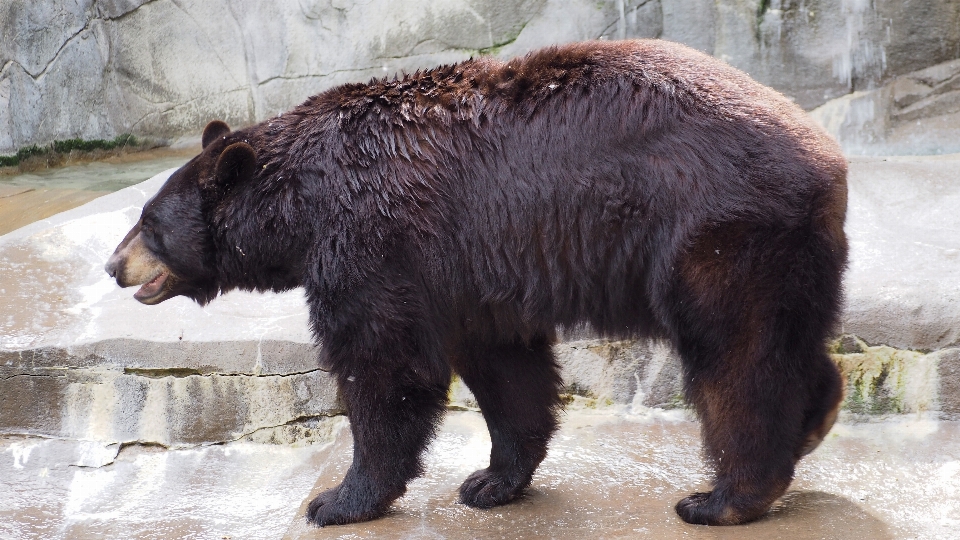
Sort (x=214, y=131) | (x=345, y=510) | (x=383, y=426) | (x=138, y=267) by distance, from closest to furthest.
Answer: (x=383, y=426) → (x=345, y=510) → (x=138, y=267) → (x=214, y=131)

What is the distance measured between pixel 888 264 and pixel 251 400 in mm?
3639

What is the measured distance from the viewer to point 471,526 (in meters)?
3.87

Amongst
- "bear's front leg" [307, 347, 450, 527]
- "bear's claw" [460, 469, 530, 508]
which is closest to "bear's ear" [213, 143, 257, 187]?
"bear's front leg" [307, 347, 450, 527]

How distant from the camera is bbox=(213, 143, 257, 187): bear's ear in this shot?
3.95 metres

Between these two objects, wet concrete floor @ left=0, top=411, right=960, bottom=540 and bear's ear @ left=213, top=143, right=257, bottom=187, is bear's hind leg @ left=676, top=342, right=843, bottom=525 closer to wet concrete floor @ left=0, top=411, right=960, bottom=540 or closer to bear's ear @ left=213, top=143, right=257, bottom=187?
wet concrete floor @ left=0, top=411, right=960, bottom=540

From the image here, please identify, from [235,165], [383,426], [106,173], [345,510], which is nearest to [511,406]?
[383,426]

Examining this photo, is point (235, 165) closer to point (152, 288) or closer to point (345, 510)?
point (152, 288)

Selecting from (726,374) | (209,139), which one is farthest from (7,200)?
(726,374)

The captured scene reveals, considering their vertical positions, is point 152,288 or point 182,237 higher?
point 182,237

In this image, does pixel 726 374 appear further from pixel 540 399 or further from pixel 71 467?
pixel 71 467

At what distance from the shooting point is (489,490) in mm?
4148

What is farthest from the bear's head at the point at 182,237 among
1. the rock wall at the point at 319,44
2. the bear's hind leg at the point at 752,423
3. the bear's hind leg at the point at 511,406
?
the rock wall at the point at 319,44

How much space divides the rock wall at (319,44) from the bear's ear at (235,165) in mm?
5637

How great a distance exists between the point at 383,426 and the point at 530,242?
0.94m
